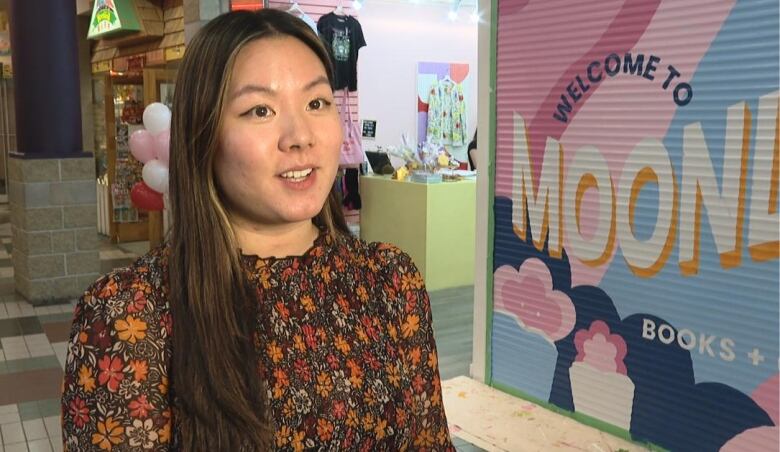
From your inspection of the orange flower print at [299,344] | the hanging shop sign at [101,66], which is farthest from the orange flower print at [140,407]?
the hanging shop sign at [101,66]

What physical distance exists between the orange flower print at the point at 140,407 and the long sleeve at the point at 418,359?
435mm

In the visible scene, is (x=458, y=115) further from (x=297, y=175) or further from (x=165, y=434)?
(x=165, y=434)

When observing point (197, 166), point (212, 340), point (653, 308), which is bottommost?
point (653, 308)

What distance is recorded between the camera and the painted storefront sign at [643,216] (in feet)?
8.69

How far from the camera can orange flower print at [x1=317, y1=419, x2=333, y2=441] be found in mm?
1230

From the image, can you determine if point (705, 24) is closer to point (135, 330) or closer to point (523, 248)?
point (523, 248)

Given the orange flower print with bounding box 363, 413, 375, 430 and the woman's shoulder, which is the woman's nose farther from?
the orange flower print with bounding box 363, 413, 375, 430

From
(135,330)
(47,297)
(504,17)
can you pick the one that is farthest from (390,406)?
(47,297)

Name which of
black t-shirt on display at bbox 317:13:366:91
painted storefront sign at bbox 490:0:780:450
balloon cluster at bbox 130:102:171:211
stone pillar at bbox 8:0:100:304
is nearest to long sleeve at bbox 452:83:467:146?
black t-shirt on display at bbox 317:13:366:91

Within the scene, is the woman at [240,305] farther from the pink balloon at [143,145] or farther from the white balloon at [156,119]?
the pink balloon at [143,145]

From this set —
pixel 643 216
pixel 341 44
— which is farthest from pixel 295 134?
pixel 341 44

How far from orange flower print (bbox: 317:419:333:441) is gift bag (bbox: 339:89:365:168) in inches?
241

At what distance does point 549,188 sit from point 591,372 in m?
0.79

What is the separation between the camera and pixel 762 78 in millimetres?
2576
